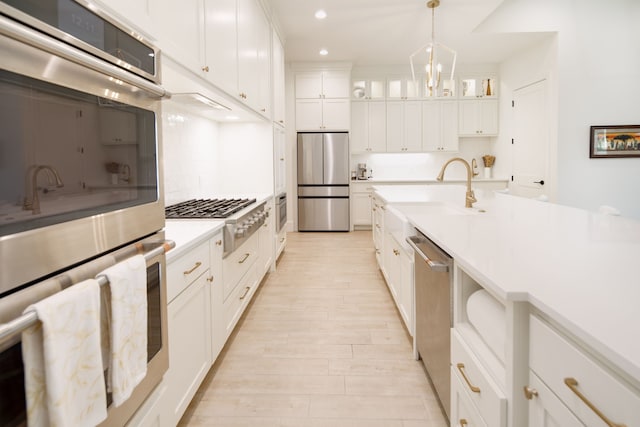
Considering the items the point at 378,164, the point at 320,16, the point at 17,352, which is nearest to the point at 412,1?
the point at 320,16

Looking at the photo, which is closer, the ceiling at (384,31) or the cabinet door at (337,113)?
the ceiling at (384,31)

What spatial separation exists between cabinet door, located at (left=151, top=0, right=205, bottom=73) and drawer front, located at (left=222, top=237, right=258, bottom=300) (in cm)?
112

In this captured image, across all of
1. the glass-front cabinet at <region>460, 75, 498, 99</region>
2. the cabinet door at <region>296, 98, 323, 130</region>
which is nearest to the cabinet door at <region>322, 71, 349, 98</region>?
the cabinet door at <region>296, 98, 323, 130</region>

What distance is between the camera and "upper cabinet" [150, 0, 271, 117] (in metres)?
1.71

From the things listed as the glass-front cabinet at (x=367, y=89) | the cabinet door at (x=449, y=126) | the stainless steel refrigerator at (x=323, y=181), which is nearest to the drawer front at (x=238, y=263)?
the stainless steel refrigerator at (x=323, y=181)

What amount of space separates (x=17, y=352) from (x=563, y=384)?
1050 mm

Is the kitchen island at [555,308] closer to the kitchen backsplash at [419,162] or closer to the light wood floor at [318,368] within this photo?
the light wood floor at [318,368]

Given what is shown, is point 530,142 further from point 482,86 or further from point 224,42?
point 224,42

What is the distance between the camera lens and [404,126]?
22.9ft

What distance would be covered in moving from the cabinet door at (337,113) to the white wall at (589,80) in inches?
95.6

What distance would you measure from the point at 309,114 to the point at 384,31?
2023 mm

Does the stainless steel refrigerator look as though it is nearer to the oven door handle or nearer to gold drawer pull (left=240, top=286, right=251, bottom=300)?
gold drawer pull (left=240, top=286, right=251, bottom=300)

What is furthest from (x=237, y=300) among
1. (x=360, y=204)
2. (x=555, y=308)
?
(x=360, y=204)

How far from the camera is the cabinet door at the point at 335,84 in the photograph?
6.66 m
